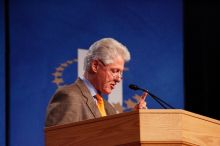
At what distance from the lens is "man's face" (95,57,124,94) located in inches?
151

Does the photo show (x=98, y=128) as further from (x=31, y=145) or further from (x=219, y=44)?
(x=219, y=44)

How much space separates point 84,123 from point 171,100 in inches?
96.0

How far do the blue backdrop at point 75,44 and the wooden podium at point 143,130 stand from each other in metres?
1.54

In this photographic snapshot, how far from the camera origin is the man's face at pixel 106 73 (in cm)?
383

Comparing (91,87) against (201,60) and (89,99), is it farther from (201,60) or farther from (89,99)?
(201,60)

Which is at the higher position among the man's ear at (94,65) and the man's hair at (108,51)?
the man's hair at (108,51)

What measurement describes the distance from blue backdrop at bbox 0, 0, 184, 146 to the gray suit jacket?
97 cm

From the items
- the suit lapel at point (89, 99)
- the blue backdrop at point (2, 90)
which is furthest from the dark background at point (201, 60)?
the suit lapel at point (89, 99)

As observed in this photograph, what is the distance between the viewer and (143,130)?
286 cm

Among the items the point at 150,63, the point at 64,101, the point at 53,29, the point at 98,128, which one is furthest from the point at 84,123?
the point at 150,63

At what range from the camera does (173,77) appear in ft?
18.0

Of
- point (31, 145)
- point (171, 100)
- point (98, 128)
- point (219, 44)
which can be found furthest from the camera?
point (219, 44)

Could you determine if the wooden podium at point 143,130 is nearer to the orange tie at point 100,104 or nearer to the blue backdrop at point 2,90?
the orange tie at point 100,104

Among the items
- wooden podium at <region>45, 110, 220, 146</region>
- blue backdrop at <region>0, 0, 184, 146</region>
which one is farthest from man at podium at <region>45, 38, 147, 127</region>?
blue backdrop at <region>0, 0, 184, 146</region>
